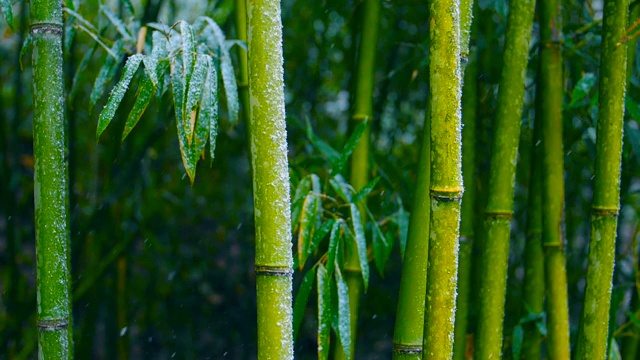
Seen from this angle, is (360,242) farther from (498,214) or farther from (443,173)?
(443,173)

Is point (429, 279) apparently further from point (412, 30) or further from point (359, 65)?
point (412, 30)

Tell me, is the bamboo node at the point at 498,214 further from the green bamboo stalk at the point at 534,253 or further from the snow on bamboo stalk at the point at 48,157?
the snow on bamboo stalk at the point at 48,157

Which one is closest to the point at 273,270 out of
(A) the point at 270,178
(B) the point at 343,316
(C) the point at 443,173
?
(A) the point at 270,178

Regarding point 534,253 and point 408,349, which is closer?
point 408,349

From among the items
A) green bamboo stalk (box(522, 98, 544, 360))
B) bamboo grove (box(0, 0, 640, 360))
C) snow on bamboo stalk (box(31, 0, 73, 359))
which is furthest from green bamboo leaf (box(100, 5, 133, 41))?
green bamboo stalk (box(522, 98, 544, 360))

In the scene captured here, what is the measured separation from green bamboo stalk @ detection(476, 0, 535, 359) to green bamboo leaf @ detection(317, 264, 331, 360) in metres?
0.27

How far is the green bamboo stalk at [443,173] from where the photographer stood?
85 centimetres

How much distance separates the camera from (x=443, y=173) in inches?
33.6

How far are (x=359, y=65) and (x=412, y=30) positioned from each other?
2.36 ft

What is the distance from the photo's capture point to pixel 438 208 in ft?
2.82

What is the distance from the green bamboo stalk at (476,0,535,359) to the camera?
1203 millimetres

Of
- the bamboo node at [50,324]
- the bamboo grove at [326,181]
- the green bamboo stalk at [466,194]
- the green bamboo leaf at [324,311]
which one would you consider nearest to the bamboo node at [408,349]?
the bamboo grove at [326,181]

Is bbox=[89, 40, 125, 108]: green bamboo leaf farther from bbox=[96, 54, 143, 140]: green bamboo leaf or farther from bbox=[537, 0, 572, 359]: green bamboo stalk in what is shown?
bbox=[537, 0, 572, 359]: green bamboo stalk

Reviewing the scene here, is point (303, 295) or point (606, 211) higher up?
point (606, 211)
